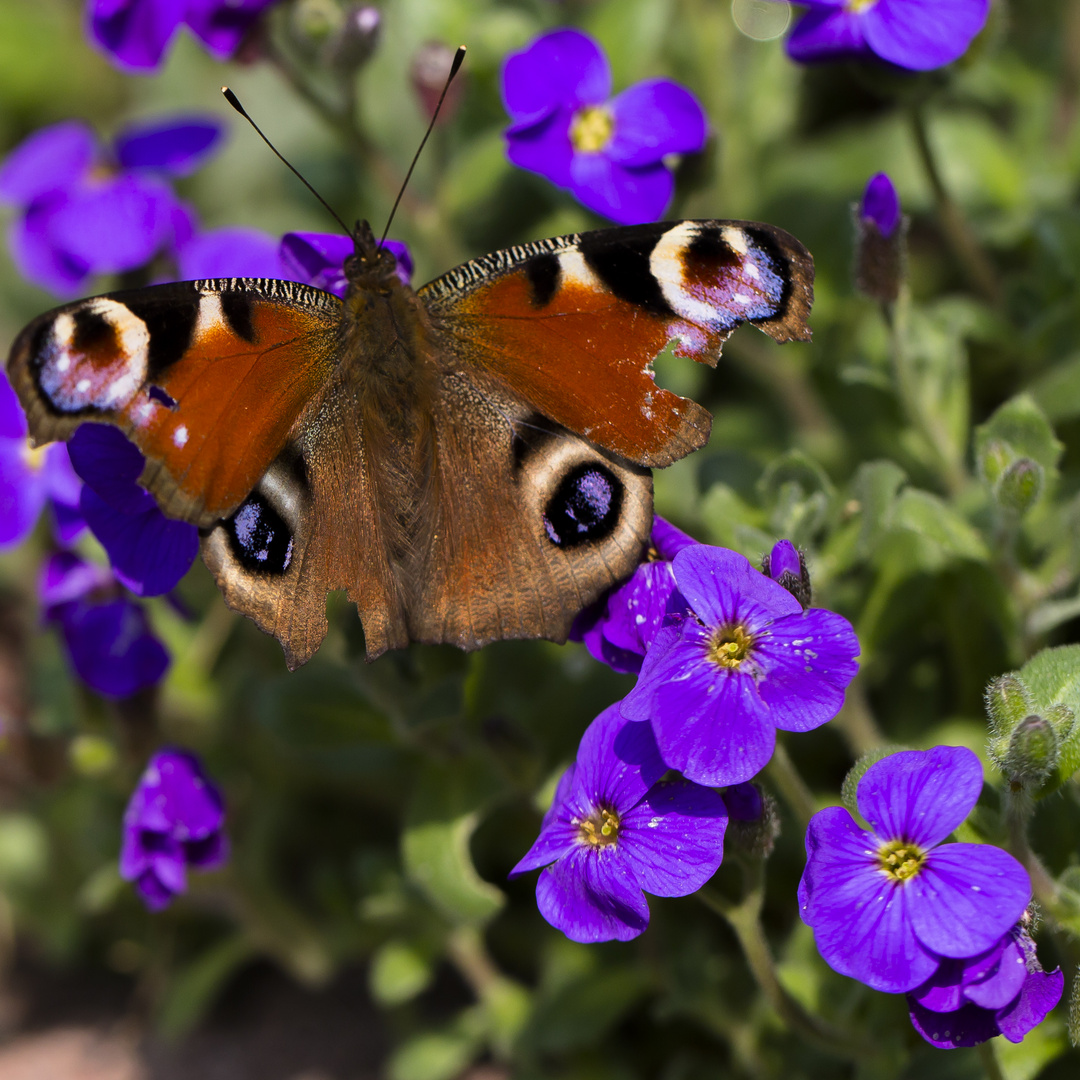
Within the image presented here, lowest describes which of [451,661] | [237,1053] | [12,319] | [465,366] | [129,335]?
[237,1053]

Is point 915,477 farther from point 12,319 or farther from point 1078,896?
point 12,319

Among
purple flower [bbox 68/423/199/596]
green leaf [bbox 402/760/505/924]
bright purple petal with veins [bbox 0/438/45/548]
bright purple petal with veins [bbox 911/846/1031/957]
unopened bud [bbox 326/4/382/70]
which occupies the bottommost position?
green leaf [bbox 402/760/505/924]

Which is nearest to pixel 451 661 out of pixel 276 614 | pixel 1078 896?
pixel 276 614

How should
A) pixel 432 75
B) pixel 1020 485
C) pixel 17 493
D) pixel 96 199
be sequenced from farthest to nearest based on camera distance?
pixel 96 199 < pixel 432 75 < pixel 17 493 < pixel 1020 485

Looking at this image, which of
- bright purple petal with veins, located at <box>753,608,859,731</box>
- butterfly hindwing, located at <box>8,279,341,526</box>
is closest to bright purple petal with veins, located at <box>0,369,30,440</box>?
butterfly hindwing, located at <box>8,279,341,526</box>

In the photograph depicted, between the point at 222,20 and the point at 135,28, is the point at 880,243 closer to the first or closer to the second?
the point at 222,20

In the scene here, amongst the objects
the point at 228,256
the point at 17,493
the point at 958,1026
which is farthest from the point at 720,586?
the point at 17,493

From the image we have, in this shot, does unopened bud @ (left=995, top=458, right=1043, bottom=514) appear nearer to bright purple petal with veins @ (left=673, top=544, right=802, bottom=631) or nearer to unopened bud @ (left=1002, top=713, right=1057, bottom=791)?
unopened bud @ (left=1002, top=713, right=1057, bottom=791)
